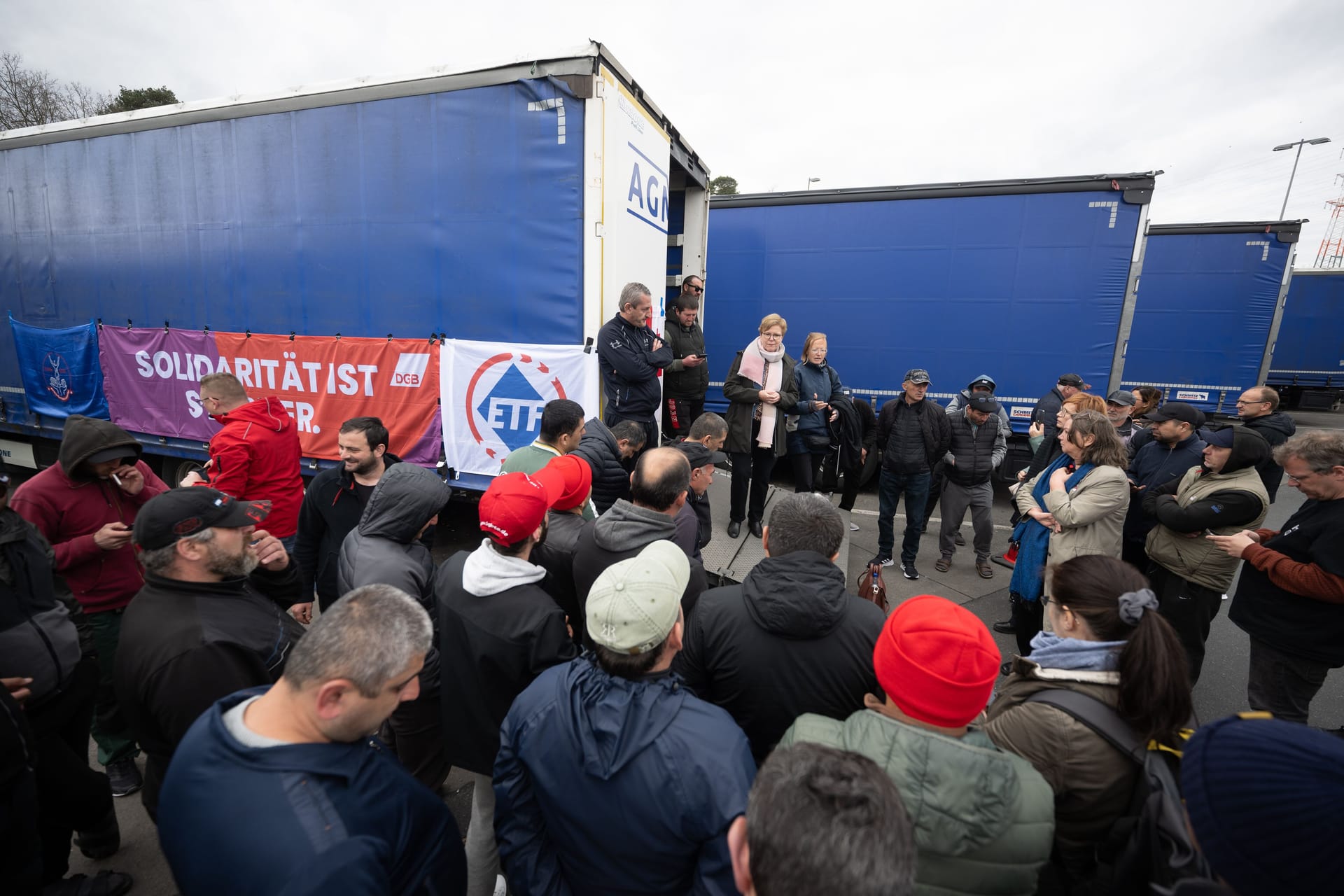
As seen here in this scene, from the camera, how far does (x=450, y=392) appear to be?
4.48m

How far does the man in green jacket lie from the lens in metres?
1.09

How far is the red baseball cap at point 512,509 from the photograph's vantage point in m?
1.85

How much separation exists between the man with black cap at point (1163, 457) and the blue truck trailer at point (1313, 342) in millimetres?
16947

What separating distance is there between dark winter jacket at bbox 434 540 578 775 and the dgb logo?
2446mm

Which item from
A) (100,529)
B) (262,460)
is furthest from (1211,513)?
(100,529)

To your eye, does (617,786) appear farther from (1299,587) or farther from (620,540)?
(1299,587)

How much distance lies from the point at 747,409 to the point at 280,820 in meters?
4.04

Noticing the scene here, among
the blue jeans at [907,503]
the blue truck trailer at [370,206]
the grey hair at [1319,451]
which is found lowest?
the blue jeans at [907,503]

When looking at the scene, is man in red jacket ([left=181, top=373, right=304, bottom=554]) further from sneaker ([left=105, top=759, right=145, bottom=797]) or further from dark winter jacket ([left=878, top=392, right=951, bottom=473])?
dark winter jacket ([left=878, top=392, right=951, bottom=473])

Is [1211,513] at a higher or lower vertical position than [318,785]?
higher

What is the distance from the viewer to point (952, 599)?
194 inches

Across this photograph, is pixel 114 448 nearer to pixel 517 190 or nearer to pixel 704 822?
pixel 517 190

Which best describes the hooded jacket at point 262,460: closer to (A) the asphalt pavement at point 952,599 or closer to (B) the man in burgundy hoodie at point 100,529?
(B) the man in burgundy hoodie at point 100,529

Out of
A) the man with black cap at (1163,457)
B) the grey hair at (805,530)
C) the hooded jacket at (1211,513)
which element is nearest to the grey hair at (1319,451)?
the hooded jacket at (1211,513)
